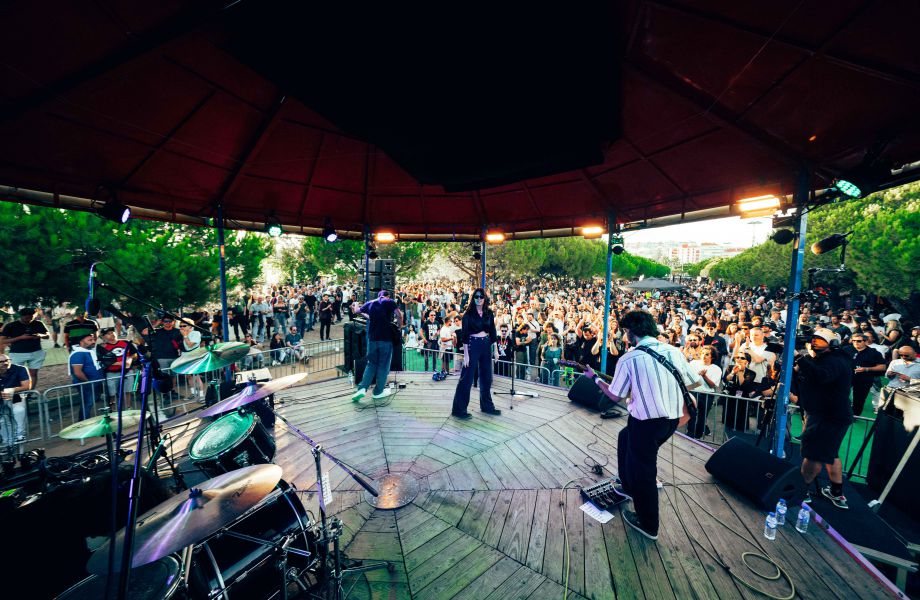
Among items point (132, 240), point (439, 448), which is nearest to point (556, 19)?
point (439, 448)

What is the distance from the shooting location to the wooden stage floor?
9.53 feet

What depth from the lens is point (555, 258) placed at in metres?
46.9

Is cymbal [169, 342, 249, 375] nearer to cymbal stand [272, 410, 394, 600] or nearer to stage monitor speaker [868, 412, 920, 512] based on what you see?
cymbal stand [272, 410, 394, 600]

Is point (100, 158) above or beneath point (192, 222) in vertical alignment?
above

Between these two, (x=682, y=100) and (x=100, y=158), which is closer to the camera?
(x=682, y=100)

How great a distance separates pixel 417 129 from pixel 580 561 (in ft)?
14.3

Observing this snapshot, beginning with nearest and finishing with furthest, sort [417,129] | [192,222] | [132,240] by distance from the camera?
[417,129] < [192,222] < [132,240]

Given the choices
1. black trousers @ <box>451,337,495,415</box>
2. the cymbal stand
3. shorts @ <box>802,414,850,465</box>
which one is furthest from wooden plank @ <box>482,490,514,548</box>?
shorts @ <box>802,414,850,465</box>

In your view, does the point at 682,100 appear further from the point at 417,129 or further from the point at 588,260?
the point at 588,260

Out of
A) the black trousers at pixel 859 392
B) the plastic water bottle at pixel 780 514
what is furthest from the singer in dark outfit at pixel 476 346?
the black trousers at pixel 859 392

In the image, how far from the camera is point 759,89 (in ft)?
12.2

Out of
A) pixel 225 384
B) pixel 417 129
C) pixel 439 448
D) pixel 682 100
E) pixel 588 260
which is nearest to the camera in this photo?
pixel 417 129

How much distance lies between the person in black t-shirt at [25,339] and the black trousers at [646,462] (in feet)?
33.9

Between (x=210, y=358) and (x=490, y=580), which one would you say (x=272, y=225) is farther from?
(x=490, y=580)
